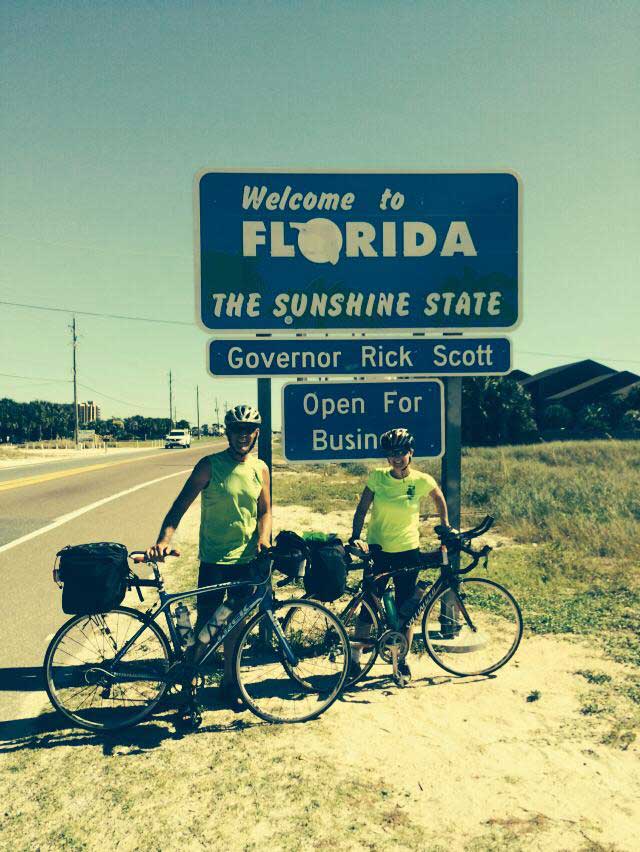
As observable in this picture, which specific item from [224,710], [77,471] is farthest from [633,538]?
[77,471]

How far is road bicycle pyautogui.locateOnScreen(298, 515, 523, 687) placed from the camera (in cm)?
516

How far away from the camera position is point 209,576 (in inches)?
187

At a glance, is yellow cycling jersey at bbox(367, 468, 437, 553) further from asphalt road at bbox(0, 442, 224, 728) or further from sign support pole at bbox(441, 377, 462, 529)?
asphalt road at bbox(0, 442, 224, 728)

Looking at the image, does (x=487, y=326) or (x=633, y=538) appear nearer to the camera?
(x=487, y=326)

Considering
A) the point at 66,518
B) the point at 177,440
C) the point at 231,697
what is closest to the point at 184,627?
the point at 231,697

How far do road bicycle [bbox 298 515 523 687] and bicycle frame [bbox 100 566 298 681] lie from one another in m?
0.66

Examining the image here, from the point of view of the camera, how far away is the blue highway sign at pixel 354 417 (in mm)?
6184

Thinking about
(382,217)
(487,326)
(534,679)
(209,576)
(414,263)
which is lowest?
(534,679)

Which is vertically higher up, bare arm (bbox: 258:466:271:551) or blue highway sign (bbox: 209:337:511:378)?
blue highway sign (bbox: 209:337:511:378)

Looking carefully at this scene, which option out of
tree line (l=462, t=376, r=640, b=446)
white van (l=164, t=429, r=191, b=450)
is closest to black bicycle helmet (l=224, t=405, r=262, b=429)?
tree line (l=462, t=376, r=640, b=446)

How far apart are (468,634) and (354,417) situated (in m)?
2.21

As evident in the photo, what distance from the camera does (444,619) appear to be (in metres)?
5.70

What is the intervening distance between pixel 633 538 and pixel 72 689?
879cm

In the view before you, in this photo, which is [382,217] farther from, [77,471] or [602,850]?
[77,471]
